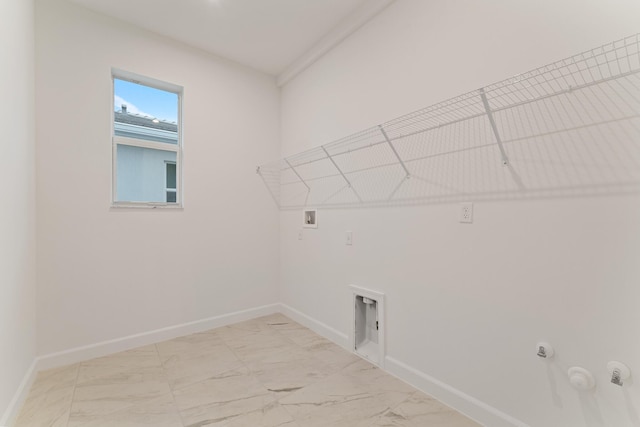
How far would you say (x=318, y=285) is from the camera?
9.05ft

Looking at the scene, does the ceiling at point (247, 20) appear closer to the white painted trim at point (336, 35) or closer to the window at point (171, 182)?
the white painted trim at point (336, 35)

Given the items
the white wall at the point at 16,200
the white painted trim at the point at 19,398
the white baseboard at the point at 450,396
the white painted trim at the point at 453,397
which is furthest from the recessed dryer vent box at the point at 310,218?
the white painted trim at the point at 19,398

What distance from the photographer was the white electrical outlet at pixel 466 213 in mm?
1586

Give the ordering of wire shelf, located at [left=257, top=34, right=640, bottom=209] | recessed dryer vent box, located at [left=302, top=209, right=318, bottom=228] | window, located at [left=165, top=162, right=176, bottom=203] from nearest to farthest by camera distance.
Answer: wire shelf, located at [left=257, top=34, right=640, bottom=209], window, located at [left=165, top=162, right=176, bottom=203], recessed dryer vent box, located at [left=302, top=209, right=318, bottom=228]

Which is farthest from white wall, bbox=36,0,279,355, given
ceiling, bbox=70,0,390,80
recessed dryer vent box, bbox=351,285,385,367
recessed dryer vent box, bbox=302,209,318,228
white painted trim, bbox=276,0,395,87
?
recessed dryer vent box, bbox=351,285,385,367

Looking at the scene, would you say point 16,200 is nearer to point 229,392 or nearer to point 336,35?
point 229,392

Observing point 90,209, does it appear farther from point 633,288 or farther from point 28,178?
point 633,288

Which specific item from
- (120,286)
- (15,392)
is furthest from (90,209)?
(15,392)

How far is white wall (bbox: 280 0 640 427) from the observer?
1.15m

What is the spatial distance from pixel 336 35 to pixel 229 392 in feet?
9.46

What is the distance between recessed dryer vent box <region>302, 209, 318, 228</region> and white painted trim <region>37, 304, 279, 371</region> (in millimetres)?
1122

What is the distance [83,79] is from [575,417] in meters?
3.69

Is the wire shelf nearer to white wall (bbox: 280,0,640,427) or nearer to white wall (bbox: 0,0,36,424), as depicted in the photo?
white wall (bbox: 280,0,640,427)

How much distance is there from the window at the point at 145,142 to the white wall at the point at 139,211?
105mm
